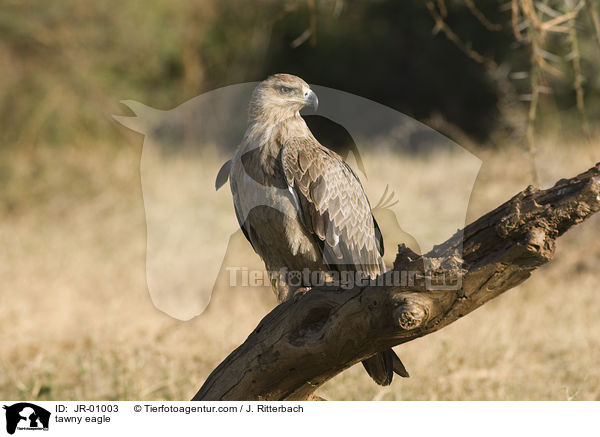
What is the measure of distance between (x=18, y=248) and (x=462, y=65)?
9.47 m

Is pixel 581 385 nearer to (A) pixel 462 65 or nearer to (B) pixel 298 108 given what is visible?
(B) pixel 298 108

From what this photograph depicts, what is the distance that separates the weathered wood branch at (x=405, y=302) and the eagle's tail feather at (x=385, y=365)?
30 centimetres

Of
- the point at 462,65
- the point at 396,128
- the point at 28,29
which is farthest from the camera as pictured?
the point at 462,65

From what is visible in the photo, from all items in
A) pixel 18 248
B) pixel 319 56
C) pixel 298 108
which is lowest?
pixel 298 108

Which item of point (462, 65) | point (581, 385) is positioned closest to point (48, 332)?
point (581, 385)

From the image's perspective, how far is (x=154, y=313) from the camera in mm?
5762

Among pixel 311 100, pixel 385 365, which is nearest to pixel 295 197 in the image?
pixel 311 100

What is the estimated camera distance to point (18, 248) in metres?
7.66

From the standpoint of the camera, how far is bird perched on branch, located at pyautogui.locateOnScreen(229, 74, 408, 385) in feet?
9.64

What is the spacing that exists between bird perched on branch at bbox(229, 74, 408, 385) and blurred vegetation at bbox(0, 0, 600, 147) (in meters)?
3.80

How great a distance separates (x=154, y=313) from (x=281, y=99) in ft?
10.7

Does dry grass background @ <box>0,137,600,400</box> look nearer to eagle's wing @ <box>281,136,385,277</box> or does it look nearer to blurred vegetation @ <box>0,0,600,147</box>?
blurred vegetation @ <box>0,0,600,147</box>
